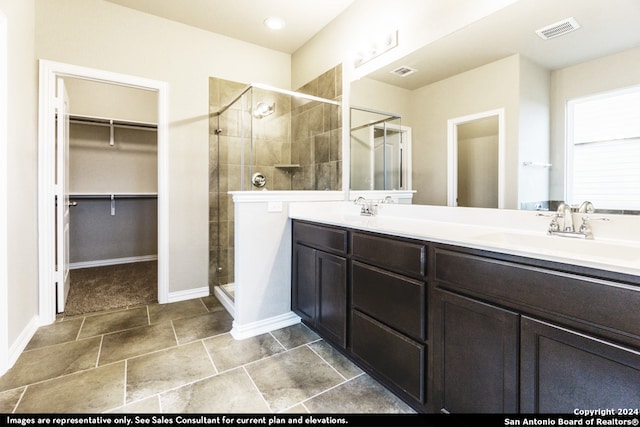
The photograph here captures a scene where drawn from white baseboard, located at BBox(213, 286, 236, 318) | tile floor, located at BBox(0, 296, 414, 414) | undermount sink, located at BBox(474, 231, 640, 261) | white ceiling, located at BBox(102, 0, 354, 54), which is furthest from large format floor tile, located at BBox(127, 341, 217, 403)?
white ceiling, located at BBox(102, 0, 354, 54)

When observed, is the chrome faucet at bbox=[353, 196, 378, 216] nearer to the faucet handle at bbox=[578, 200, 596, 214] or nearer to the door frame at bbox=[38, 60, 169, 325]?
the faucet handle at bbox=[578, 200, 596, 214]

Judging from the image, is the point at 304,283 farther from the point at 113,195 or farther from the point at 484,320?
the point at 113,195

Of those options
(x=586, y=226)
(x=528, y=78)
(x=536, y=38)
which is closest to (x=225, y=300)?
(x=586, y=226)

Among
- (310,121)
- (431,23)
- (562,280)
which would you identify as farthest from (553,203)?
(310,121)

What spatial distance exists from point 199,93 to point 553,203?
306 centimetres

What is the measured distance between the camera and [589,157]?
140 centimetres

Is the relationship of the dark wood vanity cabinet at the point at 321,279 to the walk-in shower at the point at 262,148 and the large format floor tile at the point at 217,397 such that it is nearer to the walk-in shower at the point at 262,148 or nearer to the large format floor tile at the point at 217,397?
the large format floor tile at the point at 217,397

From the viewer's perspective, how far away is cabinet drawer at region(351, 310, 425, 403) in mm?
1407

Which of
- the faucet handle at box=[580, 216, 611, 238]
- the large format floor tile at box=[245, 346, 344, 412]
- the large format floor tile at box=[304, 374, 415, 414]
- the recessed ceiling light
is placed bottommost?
the large format floor tile at box=[304, 374, 415, 414]

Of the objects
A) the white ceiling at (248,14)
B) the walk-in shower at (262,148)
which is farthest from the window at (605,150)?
the white ceiling at (248,14)

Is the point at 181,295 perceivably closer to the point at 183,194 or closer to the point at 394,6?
the point at 183,194

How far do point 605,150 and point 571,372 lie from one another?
3.29 feet

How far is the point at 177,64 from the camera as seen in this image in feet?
9.71

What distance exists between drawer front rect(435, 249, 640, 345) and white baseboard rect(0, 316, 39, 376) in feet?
8.30
